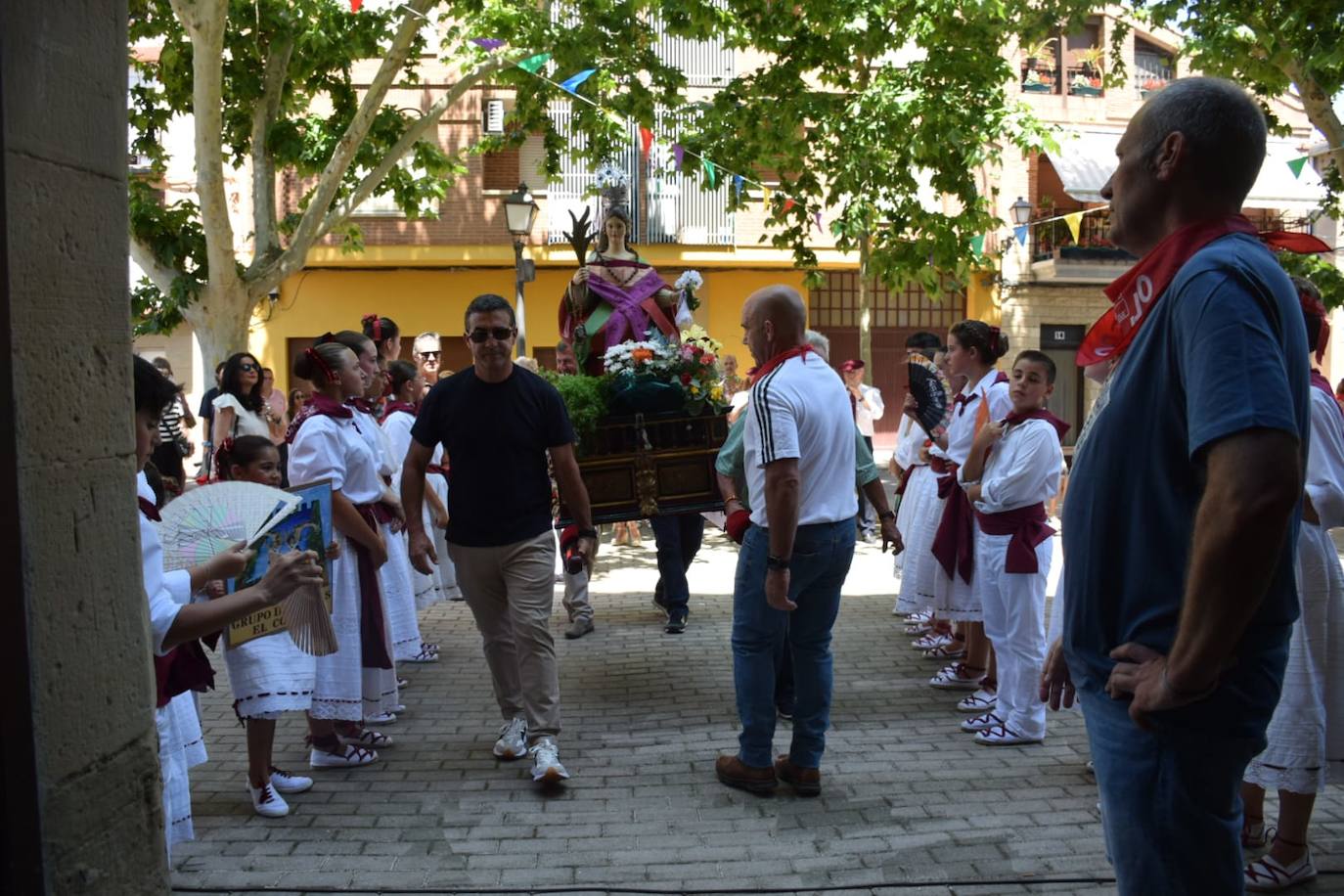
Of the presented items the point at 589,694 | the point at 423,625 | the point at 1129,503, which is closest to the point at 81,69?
the point at 1129,503

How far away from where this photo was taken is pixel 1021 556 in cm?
611

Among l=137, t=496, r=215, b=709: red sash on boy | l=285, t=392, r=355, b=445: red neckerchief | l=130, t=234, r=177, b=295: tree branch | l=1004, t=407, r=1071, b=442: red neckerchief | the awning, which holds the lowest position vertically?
l=137, t=496, r=215, b=709: red sash on boy

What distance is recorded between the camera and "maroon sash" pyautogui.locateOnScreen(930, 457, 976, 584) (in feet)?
23.8

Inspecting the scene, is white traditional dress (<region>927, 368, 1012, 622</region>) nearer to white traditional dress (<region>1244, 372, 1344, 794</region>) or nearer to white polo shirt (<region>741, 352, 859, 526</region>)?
white polo shirt (<region>741, 352, 859, 526</region>)

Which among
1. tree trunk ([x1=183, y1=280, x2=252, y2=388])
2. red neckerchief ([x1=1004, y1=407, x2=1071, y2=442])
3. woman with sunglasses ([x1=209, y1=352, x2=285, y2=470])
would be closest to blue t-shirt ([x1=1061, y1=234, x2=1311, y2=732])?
red neckerchief ([x1=1004, y1=407, x2=1071, y2=442])

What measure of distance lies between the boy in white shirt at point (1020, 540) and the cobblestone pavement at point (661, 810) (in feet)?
0.67

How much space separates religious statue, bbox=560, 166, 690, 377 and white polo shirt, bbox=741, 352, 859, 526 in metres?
2.96

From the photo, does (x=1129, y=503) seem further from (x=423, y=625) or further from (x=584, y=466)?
(x=423, y=625)

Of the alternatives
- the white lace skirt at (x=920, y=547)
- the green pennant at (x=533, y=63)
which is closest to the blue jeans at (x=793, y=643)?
the white lace skirt at (x=920, y=547)

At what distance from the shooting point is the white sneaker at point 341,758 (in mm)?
5977

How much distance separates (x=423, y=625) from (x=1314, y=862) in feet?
22.3

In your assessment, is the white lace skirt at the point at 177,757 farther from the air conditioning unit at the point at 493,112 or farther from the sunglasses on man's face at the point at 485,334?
the air conditioning unit at the point at 493,112

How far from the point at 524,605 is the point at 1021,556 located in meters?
2.49

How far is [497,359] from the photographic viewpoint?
5.79m
